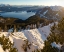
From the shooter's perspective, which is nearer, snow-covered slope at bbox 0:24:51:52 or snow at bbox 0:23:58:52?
snow-covered slope at bbox 0:24:51:52

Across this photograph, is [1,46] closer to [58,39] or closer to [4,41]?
[4,41]

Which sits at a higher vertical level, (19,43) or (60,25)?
(60,25)

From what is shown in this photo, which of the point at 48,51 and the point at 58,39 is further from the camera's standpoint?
the point at 58,39

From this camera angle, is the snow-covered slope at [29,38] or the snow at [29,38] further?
the snow at [29,38]

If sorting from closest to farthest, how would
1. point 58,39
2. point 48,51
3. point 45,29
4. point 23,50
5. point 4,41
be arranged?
point 48,51 < point 58,39 < point 4,41 < point 23,50 < point 45,29

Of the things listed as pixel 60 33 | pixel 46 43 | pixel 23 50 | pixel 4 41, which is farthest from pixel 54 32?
pixel 23 50
